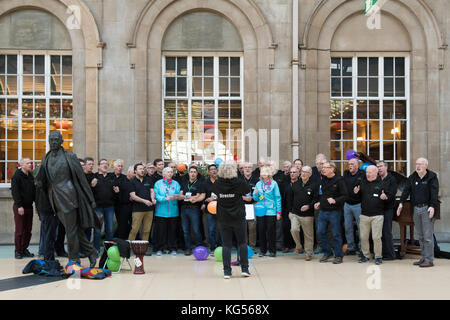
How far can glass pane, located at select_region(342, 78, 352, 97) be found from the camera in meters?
15.3

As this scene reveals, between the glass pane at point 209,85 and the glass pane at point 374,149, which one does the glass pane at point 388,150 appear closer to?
the glass pane at point 374,149

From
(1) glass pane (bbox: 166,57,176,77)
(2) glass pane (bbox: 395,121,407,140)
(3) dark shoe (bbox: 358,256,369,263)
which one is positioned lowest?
(3) dark shoe (bbox: 358,256,369,263)

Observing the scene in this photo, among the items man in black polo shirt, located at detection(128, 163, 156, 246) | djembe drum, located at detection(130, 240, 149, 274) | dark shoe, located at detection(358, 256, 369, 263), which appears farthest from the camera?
man in black polo shirt, located at detection(128, 163, 156, 246)

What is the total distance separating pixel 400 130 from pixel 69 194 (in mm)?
9356

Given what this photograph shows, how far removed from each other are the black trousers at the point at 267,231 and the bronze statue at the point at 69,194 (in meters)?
3.48

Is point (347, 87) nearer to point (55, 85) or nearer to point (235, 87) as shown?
point (235, 87)

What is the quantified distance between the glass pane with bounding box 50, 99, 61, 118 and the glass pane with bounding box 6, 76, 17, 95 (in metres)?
1.01

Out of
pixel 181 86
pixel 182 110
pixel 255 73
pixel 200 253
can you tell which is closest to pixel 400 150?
pixel 255 73

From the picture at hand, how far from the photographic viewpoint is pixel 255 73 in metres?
14.9

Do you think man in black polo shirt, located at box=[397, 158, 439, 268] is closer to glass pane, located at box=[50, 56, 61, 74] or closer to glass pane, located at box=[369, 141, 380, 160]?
glass pane, located at box=[369, 141, 380, 160]

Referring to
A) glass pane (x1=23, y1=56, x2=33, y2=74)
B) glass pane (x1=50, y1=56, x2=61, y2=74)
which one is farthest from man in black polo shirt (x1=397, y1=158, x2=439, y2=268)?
glass pane (x1=23, y1=56, x2=33, y2=74)

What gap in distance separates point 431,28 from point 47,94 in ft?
33.6

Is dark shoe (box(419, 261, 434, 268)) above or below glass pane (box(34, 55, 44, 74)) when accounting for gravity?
below

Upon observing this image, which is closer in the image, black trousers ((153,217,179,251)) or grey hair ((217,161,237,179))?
grey hair ((217,161,237,179))
